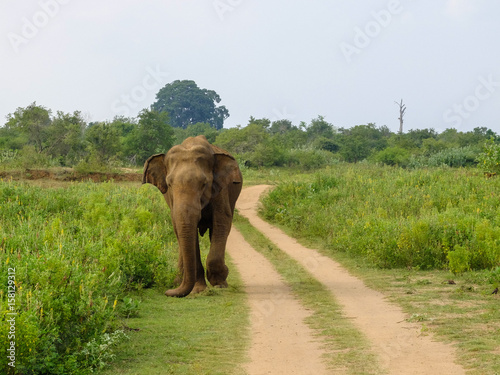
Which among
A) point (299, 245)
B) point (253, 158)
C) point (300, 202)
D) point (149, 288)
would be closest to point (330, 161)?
point (253, 158)

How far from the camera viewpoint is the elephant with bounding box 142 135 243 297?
32.2ft

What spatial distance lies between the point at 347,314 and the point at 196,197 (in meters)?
3.01

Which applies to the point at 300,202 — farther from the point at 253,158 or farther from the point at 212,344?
the point at 253,158

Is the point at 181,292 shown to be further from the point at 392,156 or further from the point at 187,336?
the point at 392,156

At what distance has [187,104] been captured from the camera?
4048 inches

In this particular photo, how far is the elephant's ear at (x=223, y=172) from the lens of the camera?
10.8 metres

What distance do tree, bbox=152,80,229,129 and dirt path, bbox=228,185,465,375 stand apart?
89596 mm

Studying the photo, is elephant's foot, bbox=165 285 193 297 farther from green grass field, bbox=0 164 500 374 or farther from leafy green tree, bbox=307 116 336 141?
leafy green tree, bbox=307 116 336 141

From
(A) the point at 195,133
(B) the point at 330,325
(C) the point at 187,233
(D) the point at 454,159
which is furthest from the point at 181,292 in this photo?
(A) the point at 195,133

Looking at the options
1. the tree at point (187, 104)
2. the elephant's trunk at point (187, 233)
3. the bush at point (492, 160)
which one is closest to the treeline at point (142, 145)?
the bush at point (492, 160)

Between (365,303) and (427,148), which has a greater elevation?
(427,148)

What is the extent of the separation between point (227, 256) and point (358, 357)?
9.89 m

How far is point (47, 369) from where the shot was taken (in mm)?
5613

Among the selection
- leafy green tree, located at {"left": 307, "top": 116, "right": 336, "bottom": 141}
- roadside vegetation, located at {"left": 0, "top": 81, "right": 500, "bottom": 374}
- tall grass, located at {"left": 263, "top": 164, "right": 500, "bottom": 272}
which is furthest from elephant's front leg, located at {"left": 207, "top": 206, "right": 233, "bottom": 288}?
leafy green tree, located at {"left": 307, "top": 116, "right": 336, "bottom": 141}
